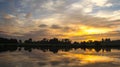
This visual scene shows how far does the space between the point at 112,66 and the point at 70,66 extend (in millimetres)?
7383

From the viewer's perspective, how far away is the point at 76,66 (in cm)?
3681

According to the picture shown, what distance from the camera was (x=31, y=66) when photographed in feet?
119

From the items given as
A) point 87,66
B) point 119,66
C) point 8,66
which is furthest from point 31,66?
point 119,66

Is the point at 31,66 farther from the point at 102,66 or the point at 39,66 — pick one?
the point at 102,66

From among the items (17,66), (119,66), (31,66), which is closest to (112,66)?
(119,66)

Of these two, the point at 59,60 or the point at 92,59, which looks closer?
the point at 59,60

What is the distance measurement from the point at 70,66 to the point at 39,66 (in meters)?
5.20

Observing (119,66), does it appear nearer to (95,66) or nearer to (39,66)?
(95,66)

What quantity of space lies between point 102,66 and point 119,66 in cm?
285

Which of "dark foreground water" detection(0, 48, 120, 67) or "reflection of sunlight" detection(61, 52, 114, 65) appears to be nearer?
"dark foreground water" detection(0, 48, 120, 67)

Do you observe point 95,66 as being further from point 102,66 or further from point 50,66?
point 50,66

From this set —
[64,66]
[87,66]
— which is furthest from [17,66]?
[87,66]

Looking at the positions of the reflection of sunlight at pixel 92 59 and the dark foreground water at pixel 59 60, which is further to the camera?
the reflection of sunlight at pixel 92 59

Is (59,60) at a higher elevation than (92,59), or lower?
higher
